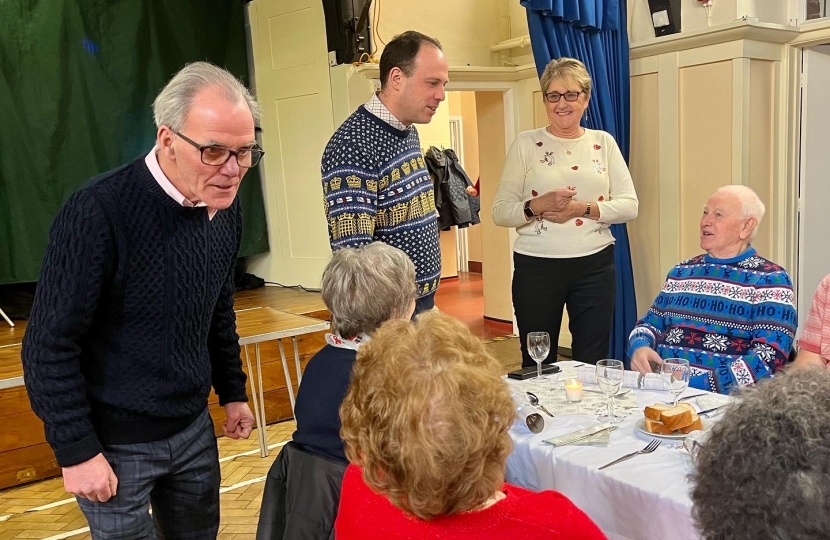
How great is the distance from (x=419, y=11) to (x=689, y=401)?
149 inches

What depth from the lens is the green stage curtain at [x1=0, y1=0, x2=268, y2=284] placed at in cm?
458

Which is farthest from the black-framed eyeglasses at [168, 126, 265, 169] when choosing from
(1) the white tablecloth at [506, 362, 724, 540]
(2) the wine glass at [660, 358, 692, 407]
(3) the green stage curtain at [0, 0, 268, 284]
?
(3) the green stage curtain at [0, 0, 268, 284]

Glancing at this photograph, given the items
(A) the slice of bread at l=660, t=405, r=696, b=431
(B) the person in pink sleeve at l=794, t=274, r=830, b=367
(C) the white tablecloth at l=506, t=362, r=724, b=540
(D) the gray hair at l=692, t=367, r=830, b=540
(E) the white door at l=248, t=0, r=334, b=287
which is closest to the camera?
(D) the gray hair at l=692, t=367, r=830, b=540

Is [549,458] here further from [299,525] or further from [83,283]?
[83,283]

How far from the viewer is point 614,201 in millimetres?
2996

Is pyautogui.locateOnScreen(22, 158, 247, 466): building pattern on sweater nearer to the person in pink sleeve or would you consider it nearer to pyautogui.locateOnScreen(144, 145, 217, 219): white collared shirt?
pyautogui.locateOnScreen(144, 145, 217, 219): white collared shirt

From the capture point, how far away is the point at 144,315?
1523mm

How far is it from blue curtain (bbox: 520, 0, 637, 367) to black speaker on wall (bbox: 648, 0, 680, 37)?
0.58ft

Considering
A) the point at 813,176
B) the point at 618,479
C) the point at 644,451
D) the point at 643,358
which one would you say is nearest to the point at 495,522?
the point at 618,479

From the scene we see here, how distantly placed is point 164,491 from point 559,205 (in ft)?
5.99

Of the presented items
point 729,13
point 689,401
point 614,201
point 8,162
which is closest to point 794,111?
point 729,13

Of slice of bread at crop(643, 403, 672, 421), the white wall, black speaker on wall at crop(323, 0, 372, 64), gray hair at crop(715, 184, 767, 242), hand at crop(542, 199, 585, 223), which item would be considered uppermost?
black speaker on wall at crop(323, 0, 372, 64)

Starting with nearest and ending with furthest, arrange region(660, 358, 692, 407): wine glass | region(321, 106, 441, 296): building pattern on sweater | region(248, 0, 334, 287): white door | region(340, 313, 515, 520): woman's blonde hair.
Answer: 1. region(340, 313, 515, 520): woman's blonde hair
2. region(660, 358, 692, 407): wine glass
3. region(321, 106, 441, 296): building pattern on sweater
4. region(248, 0, 334, 287): white door

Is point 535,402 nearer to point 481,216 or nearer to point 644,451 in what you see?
point 644,451
